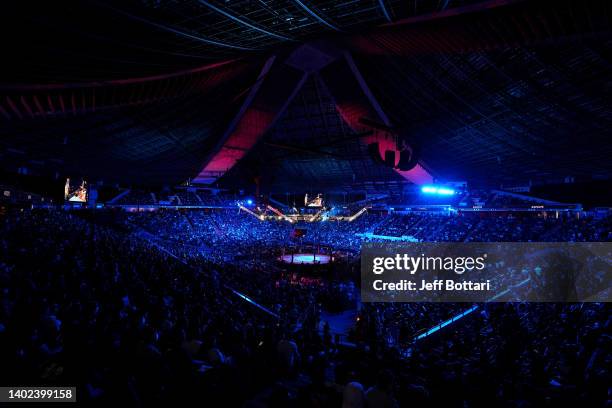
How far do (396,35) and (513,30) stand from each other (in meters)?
3.84

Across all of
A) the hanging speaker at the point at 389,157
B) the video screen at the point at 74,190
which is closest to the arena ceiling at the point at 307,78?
the hanging speaker at the point at 389,157

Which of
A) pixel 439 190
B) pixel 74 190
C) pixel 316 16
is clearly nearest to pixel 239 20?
pixel 316 16

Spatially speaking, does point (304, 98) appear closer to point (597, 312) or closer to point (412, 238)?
point (412, 238)

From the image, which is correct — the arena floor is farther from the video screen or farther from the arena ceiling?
the video screen

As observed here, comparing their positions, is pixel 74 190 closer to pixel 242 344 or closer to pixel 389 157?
pixel 389 157

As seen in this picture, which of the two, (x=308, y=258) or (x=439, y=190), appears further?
(x=439, y=190)

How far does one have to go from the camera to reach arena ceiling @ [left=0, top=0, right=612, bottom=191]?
8.68m

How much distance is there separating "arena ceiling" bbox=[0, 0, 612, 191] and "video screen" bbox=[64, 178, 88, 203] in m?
7.91

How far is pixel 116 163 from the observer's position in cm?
2492

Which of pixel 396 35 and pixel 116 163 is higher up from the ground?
pixel 396 35

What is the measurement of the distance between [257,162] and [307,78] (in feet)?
22.7

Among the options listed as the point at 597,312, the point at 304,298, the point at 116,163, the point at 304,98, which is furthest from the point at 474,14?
the point at 116,163

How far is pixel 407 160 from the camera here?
1805 cm

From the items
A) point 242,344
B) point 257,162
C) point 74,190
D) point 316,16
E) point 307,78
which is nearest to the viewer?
point 242,344
